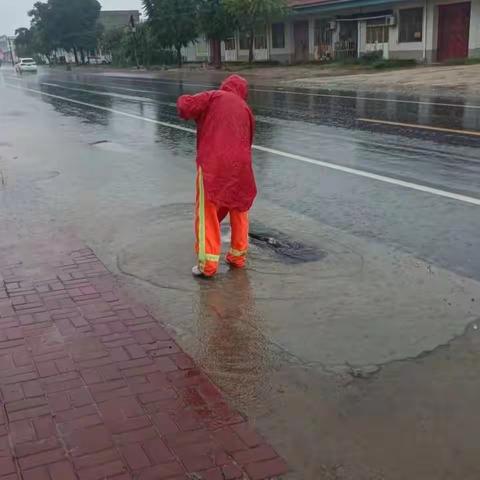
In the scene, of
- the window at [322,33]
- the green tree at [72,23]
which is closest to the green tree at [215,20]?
the window at [322,33]

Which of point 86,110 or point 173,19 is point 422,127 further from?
point 173,19

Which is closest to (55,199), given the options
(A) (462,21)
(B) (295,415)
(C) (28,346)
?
(C) (28,346)

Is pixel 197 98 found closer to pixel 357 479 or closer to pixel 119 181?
pixel 357 479

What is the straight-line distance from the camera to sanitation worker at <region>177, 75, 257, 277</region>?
17.5ft

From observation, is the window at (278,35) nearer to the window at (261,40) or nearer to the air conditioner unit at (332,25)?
the window at (261,40)

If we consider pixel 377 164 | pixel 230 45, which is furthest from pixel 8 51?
pixel 377 164

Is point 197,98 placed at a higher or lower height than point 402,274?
higher

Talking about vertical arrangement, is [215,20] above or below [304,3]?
below

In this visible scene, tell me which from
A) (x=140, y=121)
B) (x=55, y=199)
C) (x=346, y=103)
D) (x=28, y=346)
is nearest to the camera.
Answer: (x=28, y=346)

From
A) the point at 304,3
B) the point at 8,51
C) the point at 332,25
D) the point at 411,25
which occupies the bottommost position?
the point at 8,51

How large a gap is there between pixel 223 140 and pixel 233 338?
1676 millimetres

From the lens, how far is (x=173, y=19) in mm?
51031

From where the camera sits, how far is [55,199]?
28.1 feet

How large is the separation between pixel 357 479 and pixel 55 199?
642 cm
